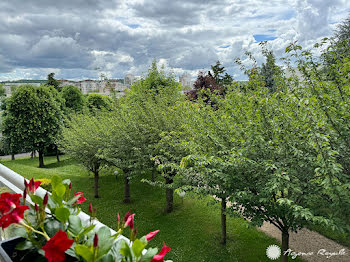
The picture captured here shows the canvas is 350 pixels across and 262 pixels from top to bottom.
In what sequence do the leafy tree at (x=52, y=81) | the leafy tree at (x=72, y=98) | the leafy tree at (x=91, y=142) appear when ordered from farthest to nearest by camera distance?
1. the leafy tree at (x=52, y=81)
2. the leafy tree at (x=72, y=98)
3. the leafy tree at (x=91, y=142)

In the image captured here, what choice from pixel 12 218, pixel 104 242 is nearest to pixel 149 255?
pixel 104 242

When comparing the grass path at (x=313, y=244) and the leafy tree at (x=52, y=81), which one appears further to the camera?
the leafy tree at (x=52, y=81)

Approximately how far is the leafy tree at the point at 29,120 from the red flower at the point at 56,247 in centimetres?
2350

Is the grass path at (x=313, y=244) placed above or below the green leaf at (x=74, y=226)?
below

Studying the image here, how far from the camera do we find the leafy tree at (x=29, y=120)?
847 inches

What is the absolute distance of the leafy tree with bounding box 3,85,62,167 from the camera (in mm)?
21516

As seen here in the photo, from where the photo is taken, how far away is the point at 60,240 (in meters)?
0.84

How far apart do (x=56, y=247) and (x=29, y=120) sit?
24.1 meters

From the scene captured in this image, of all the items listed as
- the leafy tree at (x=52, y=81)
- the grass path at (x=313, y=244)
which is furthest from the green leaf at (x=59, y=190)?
the leafy tree at (x=52, y=81)

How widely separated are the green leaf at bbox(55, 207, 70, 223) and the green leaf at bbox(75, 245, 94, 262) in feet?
0.68

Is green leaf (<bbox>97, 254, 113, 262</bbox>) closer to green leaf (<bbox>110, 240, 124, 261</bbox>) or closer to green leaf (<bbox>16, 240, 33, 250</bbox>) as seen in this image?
green leaf (<bbox>110, 240, 124, 261</bbox>)

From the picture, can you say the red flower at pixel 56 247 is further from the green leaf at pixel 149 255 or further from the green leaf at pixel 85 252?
the green leaf at pixel 149 255

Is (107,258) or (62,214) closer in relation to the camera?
(107,258)

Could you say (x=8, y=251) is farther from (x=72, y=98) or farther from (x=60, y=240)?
(x=72, y=98)
